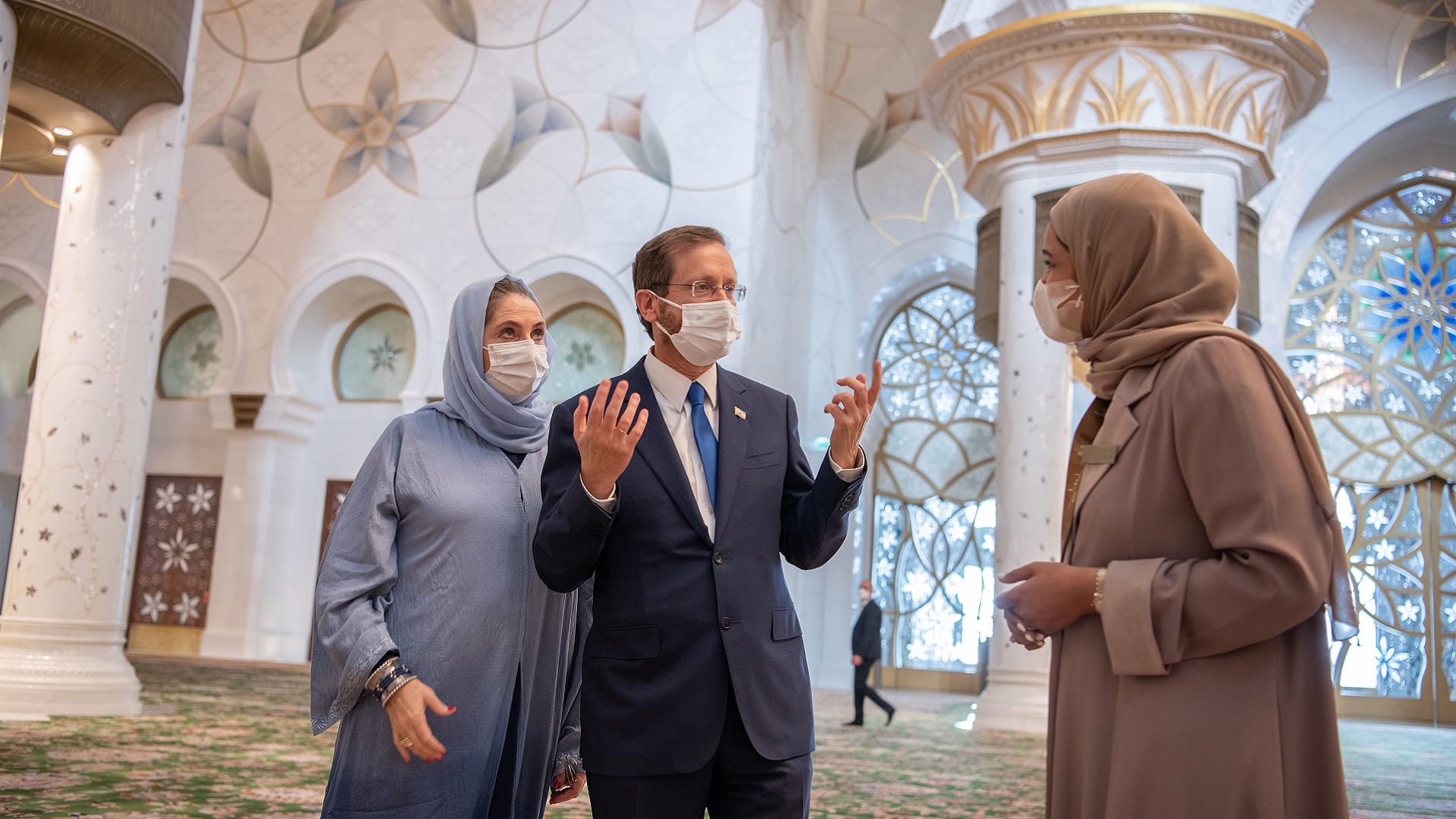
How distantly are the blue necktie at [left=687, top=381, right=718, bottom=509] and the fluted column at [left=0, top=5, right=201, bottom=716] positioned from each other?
456 cm

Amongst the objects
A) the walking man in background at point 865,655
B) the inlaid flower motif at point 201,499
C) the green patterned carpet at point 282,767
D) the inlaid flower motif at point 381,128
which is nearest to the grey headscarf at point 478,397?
the green patterned carpet at point 282,767

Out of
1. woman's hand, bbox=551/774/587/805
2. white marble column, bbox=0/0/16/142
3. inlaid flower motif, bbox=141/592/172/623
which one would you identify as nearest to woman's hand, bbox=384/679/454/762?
woman's hand, bbox=551/774/587/805

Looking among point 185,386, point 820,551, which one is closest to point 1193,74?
point 820,551

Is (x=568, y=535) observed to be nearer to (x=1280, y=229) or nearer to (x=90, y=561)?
(x=90, y=561)

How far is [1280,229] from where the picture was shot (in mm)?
10320

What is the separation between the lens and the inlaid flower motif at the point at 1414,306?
34.4 ft

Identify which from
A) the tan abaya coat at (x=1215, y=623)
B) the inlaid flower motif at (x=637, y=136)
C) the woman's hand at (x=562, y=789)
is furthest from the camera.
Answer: the inlaid flower motif at (x=637, y=136)

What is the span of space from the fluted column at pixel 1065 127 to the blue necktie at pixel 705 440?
20.1ft

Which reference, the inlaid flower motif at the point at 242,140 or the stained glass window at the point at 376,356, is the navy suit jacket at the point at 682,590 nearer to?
the stained glass window at the point at 376,356

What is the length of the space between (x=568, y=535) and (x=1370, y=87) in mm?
10937

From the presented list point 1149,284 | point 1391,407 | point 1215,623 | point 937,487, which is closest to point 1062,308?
point 1149,284

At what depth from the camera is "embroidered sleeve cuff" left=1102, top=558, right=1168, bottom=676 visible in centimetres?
140

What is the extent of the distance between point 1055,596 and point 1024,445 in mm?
6535

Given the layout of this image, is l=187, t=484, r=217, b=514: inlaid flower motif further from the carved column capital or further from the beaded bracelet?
the beaded bracelet
